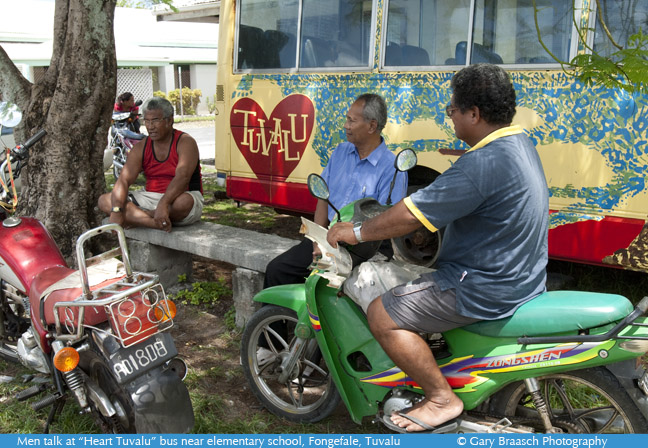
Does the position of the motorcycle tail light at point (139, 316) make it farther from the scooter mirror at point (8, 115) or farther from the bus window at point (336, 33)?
the bus window at point (336, 33)

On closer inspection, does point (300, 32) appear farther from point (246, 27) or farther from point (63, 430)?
point (63, 430)

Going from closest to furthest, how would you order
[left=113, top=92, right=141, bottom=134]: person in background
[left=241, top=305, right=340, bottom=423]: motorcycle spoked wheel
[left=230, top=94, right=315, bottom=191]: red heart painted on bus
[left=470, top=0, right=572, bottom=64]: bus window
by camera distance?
[left=241, top=305, right=340, bottom=423]: motorcycle spoked wheel, [left=470, top=0, right=572, bottom=64]: bus window, [left=230, top=94, right=315, bottom=191]: red heart painted on bus, [left=113, top=92, right=141, bottom=134]: person in background

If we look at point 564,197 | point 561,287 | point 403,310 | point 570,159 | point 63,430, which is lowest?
point 63,430

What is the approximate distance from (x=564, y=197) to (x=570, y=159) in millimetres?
268

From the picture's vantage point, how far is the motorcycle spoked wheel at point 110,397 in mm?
2654

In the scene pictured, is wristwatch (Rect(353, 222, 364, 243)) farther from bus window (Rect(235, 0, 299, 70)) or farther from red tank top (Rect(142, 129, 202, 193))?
bus window (Rect(235, 0, 299, 70))

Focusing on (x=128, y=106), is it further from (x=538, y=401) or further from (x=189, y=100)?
(x=189, y=100)

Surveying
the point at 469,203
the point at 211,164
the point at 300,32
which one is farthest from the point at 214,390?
the point at 211,164

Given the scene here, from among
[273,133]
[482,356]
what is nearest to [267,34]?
[273,133]

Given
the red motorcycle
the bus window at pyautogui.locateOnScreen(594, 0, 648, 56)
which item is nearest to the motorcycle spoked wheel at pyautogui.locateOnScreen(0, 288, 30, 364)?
the red motorcycle

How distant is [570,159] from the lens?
416 centimetres

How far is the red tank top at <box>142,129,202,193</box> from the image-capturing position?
476cm

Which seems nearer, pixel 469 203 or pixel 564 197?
pixel 469 203

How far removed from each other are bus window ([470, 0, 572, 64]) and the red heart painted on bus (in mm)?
1553
